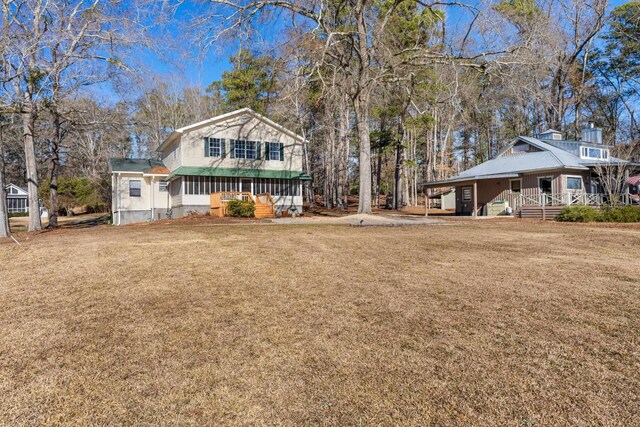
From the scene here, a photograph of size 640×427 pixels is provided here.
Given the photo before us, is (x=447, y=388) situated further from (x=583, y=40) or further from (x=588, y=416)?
(x=583, y=40)

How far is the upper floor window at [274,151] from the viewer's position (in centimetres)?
2306

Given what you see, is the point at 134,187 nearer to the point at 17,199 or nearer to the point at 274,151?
the point at 274,151

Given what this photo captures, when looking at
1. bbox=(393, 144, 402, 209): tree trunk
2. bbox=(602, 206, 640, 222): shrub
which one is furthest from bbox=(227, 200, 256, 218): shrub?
bbox=(602, 206, 640, 222): shrub

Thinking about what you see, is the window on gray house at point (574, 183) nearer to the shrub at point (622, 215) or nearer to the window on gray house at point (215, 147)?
the shrub at point (622, 215)

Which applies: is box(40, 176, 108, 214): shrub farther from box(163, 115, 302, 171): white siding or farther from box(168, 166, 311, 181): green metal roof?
box(168, 166, 311, 181): green metal roof

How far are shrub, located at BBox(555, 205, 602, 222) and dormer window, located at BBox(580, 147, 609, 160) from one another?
364 inches

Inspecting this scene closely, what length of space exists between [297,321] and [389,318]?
0.91 m

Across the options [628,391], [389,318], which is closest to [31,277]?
[389,318]

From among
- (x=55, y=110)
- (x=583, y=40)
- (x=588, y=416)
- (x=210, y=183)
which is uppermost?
(x=583, y=40)

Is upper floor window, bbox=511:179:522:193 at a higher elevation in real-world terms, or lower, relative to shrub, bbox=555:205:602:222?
higher

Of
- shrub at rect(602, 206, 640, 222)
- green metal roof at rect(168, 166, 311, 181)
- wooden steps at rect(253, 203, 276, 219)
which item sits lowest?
shrub at rect(602, 206, 640, 222)

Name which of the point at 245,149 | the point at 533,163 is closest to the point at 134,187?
the point at 245,149

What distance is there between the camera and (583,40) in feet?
95.7

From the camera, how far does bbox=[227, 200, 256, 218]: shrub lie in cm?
1883
